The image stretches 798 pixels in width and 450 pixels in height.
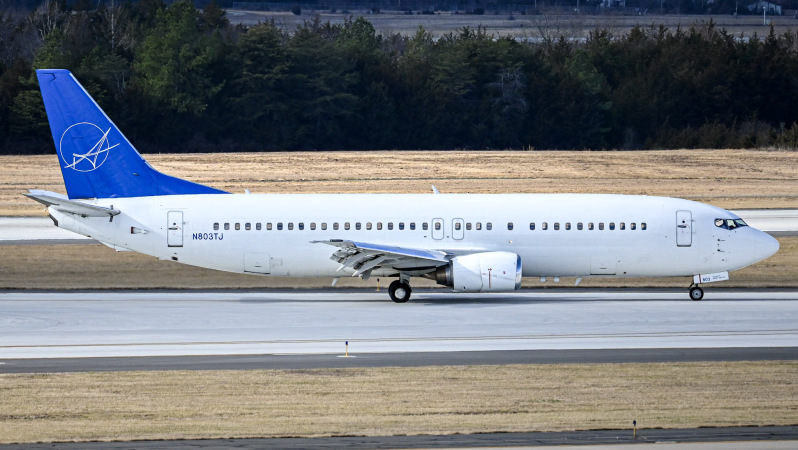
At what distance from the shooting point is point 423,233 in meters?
36.0

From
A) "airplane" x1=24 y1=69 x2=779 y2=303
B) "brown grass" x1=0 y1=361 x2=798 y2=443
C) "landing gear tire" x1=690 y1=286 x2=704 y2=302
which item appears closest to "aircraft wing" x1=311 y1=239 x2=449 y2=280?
"airplane" x1=24 y1=69 x2=779 y2=303

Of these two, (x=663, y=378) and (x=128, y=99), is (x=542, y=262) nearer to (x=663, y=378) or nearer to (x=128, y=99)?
(x=663, y=378)

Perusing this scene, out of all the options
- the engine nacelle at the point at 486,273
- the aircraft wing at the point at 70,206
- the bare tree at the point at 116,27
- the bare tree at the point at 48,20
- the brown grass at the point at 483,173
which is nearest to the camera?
the engine nacelle at the point at 486,273

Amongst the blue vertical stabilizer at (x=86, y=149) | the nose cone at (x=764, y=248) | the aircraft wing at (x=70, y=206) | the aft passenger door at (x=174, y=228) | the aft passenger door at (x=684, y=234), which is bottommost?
the nose cone at (x=764, y=248)

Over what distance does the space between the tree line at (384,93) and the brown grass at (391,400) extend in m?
70.0

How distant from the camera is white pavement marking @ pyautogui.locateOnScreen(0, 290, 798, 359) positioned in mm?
27406

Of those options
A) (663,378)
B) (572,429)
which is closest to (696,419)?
(572,429)

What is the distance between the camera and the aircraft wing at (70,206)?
114 feet

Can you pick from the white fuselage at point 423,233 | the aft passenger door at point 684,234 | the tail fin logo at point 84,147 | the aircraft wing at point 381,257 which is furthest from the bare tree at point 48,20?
the aft passenger door at point 684,234

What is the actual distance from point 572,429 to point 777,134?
8051 centimetres

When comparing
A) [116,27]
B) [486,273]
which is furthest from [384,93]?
[486,273]

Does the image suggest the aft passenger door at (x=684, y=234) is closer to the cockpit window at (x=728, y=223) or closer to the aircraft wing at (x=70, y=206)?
the cockpit window at (x=728, y=223)

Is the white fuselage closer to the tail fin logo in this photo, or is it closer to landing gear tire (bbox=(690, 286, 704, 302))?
landing gear tire (bbox=(690, 286, 704, 302))

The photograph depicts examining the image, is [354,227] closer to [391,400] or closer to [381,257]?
[381,257]
